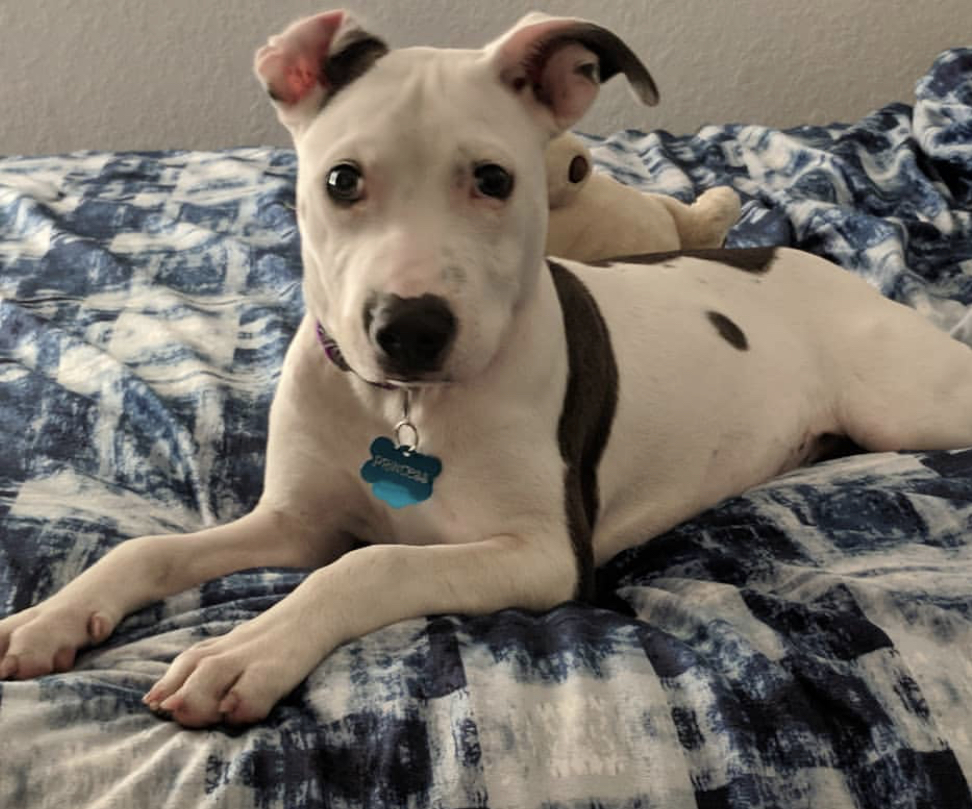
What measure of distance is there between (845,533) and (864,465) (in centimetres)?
34

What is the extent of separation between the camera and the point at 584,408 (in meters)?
2.08

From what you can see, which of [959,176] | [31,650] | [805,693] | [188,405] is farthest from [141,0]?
[805,693]

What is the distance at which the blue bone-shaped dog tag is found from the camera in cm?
189

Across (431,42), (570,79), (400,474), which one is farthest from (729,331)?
(431,42)

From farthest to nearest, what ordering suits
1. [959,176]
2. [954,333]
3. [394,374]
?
[959,176] → [954,333] → [394,374]

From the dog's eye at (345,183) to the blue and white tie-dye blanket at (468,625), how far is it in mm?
602

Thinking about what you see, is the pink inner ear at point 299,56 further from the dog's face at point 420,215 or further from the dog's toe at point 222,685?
the dog's toe at point 222,685

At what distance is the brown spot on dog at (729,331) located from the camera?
2.44 meters

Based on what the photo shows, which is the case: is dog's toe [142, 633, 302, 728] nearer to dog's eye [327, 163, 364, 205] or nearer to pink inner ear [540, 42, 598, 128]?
dog's eye [327, 163, 364, 205]

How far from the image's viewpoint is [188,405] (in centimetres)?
246

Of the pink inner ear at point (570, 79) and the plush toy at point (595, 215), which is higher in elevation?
the pink inner ear at point (570, 79)

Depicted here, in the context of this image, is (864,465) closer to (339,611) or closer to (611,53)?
(611,53)

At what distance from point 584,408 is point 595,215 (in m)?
0.98

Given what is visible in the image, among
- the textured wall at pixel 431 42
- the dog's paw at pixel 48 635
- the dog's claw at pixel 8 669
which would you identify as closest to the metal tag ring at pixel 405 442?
the dog's paw at pixel 48 635
